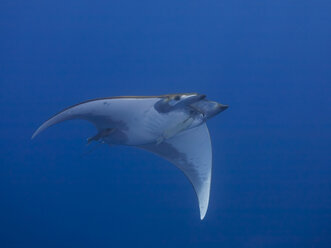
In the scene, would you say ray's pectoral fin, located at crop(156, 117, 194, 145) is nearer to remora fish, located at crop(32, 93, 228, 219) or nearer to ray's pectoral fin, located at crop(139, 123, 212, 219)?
remora fish, located at crop(32, 93, 228, 219)

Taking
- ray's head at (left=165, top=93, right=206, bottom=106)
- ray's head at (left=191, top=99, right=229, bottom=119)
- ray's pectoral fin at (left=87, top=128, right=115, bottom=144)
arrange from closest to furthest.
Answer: ray's head at (left=165, top=93, right=206, bottom=106), ray's head at (left=191, top=99, right=229, bottom=119), ray's pectoral fin at (left=87, top=128, right=115, bottom=144)

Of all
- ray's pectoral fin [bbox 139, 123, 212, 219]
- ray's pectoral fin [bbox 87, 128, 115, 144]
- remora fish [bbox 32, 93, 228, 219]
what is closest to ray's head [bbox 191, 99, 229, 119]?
remora fish [bbox 32, 93, 228, 219]

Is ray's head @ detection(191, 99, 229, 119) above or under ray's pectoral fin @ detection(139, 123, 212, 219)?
above

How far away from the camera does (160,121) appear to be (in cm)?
176

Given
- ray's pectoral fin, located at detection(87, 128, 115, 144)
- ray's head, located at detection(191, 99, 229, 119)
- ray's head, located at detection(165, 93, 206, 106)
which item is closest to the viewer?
ray's head, located at detection(165, 93, 206, 106)

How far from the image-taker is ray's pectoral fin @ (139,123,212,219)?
217cm

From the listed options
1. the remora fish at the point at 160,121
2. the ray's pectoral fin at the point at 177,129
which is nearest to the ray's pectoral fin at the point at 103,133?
the remora fish at the point at 160,121

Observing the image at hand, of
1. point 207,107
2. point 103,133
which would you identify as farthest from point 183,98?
point 103,133

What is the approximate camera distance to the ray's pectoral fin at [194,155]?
7.11 feet

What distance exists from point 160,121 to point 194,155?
0.65 meters

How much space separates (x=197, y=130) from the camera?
6.83 feet

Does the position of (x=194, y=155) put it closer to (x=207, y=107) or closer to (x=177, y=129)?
(x=177, y=129)

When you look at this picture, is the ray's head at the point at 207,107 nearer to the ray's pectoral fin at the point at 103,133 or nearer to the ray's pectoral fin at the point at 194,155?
the ray's pectoral fin at the point at 194,155

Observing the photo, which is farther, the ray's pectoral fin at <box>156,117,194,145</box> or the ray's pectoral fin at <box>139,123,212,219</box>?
the ray's pectoral fin at <box>139,123,212,219</box>
